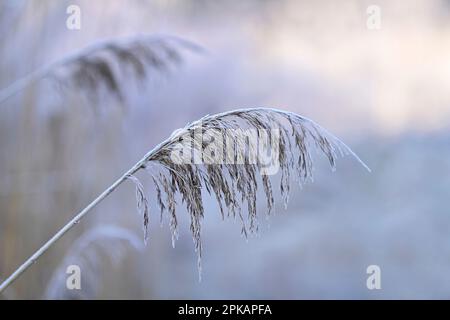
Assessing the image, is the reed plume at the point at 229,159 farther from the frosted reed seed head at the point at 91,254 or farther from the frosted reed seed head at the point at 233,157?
the frosted reed seed head at the point at 91,254

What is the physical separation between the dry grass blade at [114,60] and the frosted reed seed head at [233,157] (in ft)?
2.40

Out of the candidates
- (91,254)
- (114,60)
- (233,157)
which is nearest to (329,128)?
(91,254)

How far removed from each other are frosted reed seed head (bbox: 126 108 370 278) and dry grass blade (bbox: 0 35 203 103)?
732 millimetres

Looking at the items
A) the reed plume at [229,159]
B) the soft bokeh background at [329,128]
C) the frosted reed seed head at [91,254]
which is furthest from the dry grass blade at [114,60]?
the soft bokeh background at [329,128]

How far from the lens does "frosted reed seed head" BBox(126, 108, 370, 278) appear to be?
1.03 metres

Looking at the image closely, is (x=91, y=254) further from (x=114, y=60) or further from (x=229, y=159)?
(x=229, y=159)

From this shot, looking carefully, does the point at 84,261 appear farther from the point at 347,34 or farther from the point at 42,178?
the point at 347,34

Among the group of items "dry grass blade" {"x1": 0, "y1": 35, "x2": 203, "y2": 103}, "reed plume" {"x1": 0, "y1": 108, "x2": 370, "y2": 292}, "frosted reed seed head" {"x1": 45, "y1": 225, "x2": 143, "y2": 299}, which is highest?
"dry grass blade" {"x1": 0, "y1": 35, "x2": 203, "y2": 103}

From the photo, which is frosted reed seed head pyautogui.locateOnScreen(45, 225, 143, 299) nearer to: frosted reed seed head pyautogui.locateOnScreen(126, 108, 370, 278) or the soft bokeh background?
the soft bokeh background

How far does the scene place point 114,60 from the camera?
5.71ft

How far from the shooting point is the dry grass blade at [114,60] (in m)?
1.72

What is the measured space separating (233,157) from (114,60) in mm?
832

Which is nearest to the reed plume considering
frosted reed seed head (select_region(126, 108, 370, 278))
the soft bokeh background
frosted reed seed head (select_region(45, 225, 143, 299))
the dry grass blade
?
frosted reed seed head (select_region(126, 108, 370, 278))

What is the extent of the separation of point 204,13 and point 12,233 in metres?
1.50
